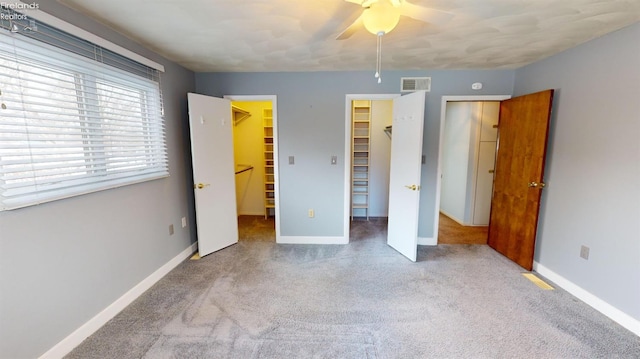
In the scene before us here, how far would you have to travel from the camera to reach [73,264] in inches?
70.4

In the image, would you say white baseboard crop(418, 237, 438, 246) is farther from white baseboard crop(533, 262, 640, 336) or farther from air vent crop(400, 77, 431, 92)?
air vent crop(400, 77, 431, 92)

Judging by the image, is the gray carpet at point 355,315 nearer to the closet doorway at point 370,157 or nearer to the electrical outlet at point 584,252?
the electrical outlet at point 584,252

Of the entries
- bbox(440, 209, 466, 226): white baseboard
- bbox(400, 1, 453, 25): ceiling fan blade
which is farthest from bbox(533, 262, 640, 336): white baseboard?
bbox(400, 1, 453, 25): ceiling fan blade

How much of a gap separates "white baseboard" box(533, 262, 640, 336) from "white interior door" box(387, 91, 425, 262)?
1278mm

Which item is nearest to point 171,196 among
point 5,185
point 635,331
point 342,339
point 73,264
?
point 73,264

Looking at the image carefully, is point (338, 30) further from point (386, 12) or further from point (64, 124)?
point (64, 124)

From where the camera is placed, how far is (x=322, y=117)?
11.1 feet

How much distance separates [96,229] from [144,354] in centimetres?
98

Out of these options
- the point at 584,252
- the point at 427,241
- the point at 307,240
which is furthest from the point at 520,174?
the point at 307,240

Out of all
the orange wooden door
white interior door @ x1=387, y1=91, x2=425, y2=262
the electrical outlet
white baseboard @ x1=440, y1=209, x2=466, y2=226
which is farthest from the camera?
white baseboard @ x1=440, y1=209, x2=466, y2=226

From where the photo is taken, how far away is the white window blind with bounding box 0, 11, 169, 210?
1.41 metres

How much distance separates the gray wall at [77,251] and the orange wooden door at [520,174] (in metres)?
3.88

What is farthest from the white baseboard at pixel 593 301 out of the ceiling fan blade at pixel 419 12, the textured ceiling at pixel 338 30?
the ceiling fan blade at pixel 419 12

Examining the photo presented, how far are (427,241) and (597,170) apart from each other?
186cm
